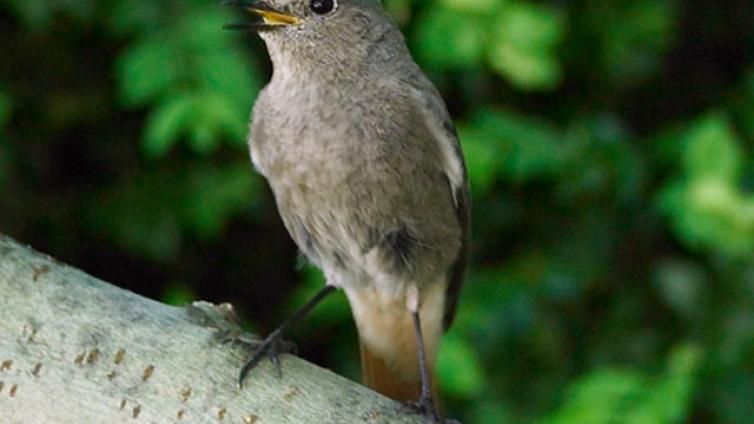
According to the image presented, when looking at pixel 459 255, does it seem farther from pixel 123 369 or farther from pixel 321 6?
pixel 123 369

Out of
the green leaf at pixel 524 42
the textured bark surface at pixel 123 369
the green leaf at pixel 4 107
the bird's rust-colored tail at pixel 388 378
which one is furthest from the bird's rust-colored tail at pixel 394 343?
the textured bark surface at pixel 123 369

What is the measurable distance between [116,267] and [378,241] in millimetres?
1401

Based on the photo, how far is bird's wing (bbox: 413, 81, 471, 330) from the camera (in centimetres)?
253

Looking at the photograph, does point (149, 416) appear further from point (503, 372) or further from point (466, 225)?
point (503, 372)

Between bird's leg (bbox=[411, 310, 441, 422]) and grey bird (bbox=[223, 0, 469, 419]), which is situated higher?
grey bird (bbox=[223, 0, 469, 419])

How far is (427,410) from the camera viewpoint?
228 centimetres

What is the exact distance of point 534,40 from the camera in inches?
120

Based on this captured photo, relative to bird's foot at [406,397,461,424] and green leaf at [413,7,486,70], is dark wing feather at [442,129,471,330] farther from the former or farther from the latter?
green leaf at [413,7,486,70]

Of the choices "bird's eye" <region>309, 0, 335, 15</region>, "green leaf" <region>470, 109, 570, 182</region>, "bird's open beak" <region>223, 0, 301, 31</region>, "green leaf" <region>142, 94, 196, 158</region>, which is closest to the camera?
"bird's open beak" <region>223, 0, 301, 31</region>

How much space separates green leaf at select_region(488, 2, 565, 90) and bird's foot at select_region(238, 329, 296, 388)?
1.16 meters

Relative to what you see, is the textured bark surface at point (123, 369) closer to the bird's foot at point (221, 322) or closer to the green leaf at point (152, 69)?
the bird's foot at point (221, 322)

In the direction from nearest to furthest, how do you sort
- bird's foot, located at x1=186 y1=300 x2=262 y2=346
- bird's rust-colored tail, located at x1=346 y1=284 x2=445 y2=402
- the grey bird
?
bird's foot, located at x1=186 y1=300 x2=262 y2=346
the grey bird
bird's rust-colored tail, located at x1=346 y1=284 x2=445 y2=402

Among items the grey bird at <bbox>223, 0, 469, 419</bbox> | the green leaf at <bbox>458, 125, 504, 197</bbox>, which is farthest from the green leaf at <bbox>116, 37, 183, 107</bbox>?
the green leaf at <bbox>458, 125, 504, 197</bbox>

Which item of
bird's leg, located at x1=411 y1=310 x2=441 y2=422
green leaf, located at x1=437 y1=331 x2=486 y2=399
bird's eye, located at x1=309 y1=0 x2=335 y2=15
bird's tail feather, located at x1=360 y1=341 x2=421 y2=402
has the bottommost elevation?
green leaf, located at x1=437 y1=331 x2=486 y2=399
